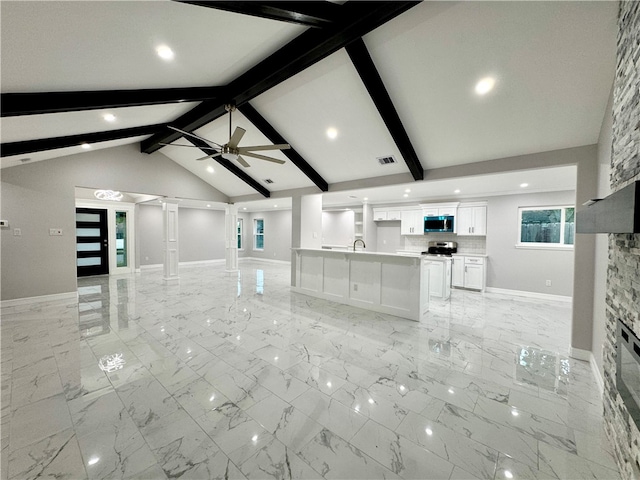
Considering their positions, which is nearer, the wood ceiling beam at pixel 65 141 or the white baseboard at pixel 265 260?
the wood ceiling beam at pixel 65 141

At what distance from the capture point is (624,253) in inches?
63.6

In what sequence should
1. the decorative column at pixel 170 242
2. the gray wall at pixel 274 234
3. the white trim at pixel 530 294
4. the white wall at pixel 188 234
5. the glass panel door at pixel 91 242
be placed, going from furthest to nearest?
1. the gray wall at pixel 274 234
2. the white wall at pixel 188 234
3. the glass panel door at pixel 91 242
4. the decorative column at pixel 170 242
5. the white trim at pixel 530 294

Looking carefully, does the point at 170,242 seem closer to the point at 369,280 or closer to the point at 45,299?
the point at 45,299

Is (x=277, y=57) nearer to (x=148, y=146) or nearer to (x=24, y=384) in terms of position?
(x=24, y=384)

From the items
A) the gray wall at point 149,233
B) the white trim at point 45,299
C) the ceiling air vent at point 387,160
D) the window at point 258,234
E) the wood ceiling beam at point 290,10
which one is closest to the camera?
the wood ceiling beam at point 290,10

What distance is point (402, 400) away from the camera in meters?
2.10

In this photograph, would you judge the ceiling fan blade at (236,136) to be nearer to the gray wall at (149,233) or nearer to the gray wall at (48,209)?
the gray wall at (48,209)

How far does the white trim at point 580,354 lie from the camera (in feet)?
9.38

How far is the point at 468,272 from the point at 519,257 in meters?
1.17

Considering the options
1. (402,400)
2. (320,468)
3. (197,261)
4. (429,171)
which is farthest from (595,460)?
(197,261)

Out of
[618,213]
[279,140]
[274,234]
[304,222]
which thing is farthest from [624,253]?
[274,234]

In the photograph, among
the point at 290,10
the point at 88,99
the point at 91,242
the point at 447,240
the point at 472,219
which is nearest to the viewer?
the point at 290,10

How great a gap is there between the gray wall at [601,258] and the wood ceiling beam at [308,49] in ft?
7.14

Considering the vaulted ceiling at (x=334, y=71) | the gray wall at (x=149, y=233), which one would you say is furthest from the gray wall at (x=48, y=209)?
the gray wall at (x=149, y=233)
